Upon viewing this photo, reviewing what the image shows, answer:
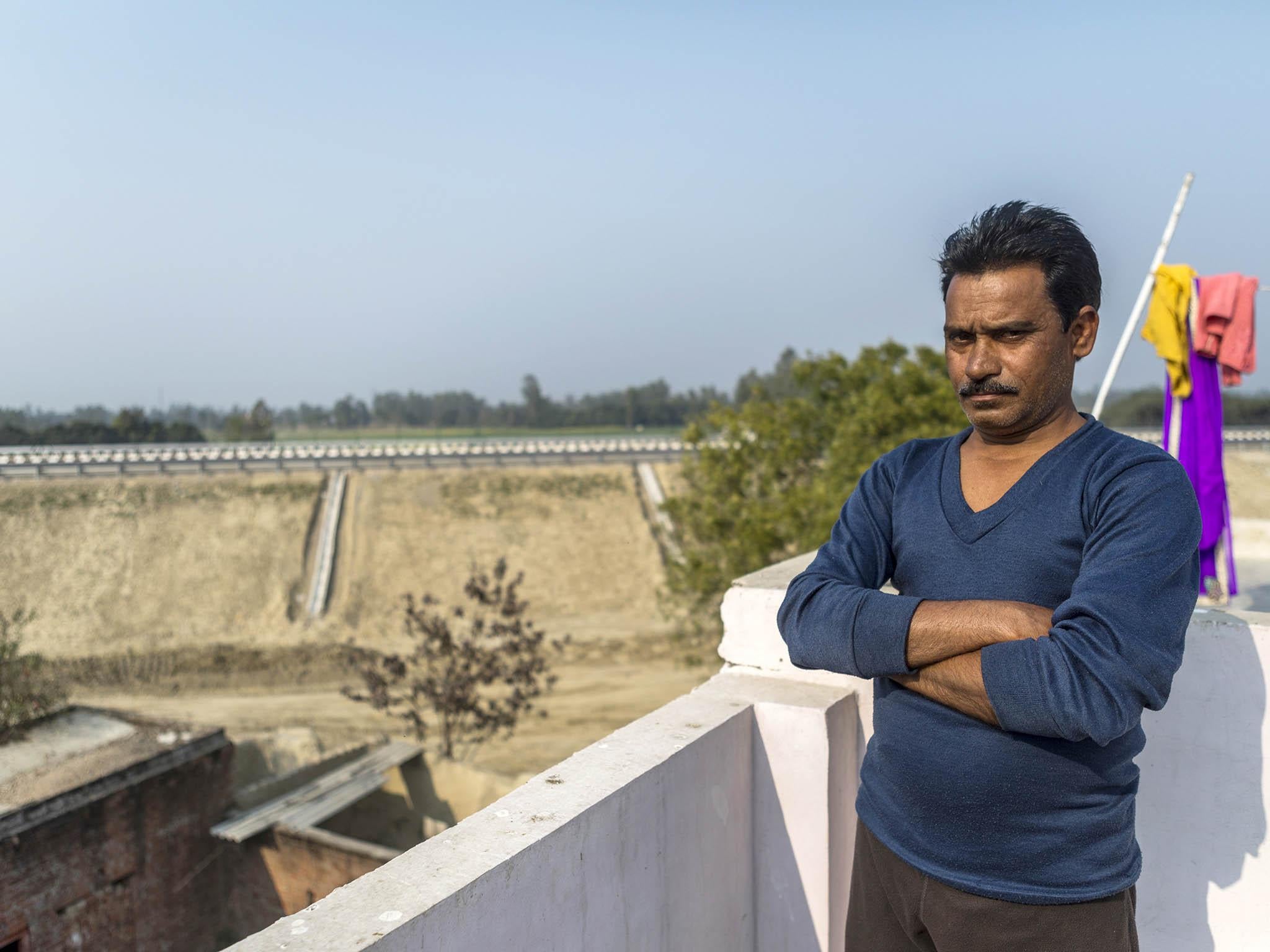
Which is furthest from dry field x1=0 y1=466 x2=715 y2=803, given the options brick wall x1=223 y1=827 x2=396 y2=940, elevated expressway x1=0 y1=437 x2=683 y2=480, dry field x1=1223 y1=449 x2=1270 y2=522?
dry field x1=1223 y1=449 x2=1270 y2=522

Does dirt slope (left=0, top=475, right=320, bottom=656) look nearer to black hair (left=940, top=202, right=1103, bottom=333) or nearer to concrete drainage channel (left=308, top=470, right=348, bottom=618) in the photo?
concrete drainage channel (left=308, top=470, right=348, bottom=618)

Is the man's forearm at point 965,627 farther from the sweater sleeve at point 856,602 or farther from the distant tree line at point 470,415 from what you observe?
the distant tree line at point 470,415

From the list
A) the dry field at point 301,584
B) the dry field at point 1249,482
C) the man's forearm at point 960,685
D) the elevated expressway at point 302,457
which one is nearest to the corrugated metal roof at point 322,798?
the dry field at point 301,584

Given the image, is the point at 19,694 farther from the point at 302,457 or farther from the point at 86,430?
the point at 86,430

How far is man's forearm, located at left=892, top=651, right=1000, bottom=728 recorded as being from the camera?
162cm

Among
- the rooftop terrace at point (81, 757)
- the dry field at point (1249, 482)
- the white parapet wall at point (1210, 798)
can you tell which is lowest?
the rooftop terrace at point (81, 757)

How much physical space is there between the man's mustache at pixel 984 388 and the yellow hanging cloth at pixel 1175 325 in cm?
488

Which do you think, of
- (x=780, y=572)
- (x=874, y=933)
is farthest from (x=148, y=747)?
(x=874, y=933)

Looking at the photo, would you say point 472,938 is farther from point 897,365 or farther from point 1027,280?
point 897,365

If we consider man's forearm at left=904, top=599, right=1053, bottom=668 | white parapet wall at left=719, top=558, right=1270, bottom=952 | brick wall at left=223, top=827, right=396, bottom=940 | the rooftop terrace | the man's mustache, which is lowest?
brick wall at left=223, top=827, right=396, bottom=940

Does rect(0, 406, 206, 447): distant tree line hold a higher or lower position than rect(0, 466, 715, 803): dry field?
higher

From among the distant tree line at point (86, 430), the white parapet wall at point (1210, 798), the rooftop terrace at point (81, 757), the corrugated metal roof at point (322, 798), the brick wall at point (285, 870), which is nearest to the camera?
the white parapet wall at point (1210, 798)

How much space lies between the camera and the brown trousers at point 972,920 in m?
1.61

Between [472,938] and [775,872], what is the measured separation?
1262 mm
